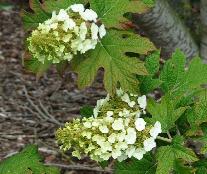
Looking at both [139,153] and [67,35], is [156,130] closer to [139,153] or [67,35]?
[139,153]

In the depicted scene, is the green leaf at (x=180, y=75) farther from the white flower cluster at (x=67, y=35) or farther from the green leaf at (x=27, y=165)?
the green leaf at (x=27, y=165)

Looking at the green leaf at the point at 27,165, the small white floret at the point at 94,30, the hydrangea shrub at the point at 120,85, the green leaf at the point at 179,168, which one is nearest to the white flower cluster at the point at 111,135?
the hydrangea shrub at the point at 120,85

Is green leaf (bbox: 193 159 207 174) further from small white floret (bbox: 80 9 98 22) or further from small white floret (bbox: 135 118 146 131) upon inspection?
small white floret (bbox: 80 9 98 22)

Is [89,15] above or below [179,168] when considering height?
above

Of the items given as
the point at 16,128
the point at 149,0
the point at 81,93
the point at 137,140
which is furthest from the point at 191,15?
the point at 137,140

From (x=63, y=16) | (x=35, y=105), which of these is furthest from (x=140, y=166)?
(x=35, y=105)

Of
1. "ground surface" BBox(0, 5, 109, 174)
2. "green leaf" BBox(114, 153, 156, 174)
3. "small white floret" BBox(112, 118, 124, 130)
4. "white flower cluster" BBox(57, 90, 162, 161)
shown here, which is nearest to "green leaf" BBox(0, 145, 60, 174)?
"green leaf" BBox(114, 153, 156, 174)
